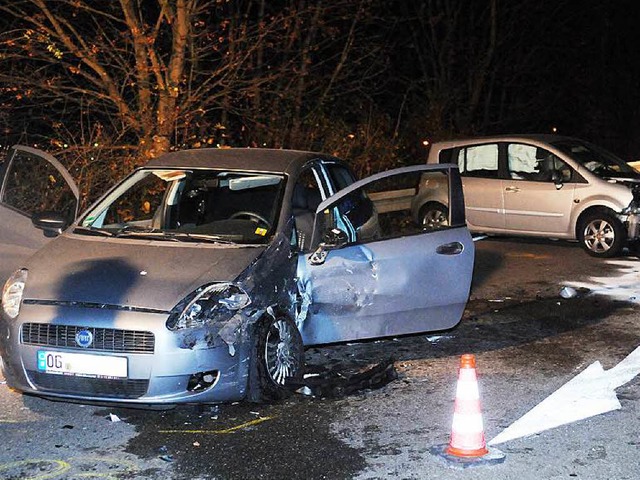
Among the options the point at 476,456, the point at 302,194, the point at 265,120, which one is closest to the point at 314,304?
the point at 302,194

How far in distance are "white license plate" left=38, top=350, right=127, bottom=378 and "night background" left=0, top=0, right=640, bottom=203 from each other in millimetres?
6996

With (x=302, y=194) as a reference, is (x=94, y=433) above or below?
below

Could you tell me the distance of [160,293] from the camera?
6523 millimetres

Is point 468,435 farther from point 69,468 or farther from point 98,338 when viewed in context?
point 98,338

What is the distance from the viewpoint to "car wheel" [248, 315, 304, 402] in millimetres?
6754

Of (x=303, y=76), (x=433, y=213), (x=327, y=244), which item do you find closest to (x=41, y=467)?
(x=327, y=244)

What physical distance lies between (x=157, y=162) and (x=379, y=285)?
203cm

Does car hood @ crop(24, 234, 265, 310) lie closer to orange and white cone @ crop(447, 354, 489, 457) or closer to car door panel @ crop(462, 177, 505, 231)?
orange and white cone @ crop(447, 354, 489, 457)

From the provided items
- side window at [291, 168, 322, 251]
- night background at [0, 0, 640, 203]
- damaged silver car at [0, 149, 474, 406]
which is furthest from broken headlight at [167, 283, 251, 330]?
night background at [0, 0, 640, 203]

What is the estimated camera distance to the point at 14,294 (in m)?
6.88

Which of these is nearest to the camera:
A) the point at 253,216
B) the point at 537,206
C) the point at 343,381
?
the point at 343,381

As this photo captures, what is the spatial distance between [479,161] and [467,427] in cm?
947

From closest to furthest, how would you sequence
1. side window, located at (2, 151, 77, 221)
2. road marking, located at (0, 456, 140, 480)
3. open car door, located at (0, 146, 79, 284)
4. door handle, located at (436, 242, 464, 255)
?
road marking, located at (0, 456, 140, 480)
door handle, located at (436, 242, 464, 255)
open car door, located at (0, 146, 79, 284)
side window, located at (2, 151, 77, 221)

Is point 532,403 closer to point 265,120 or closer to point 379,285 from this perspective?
point 379,285
